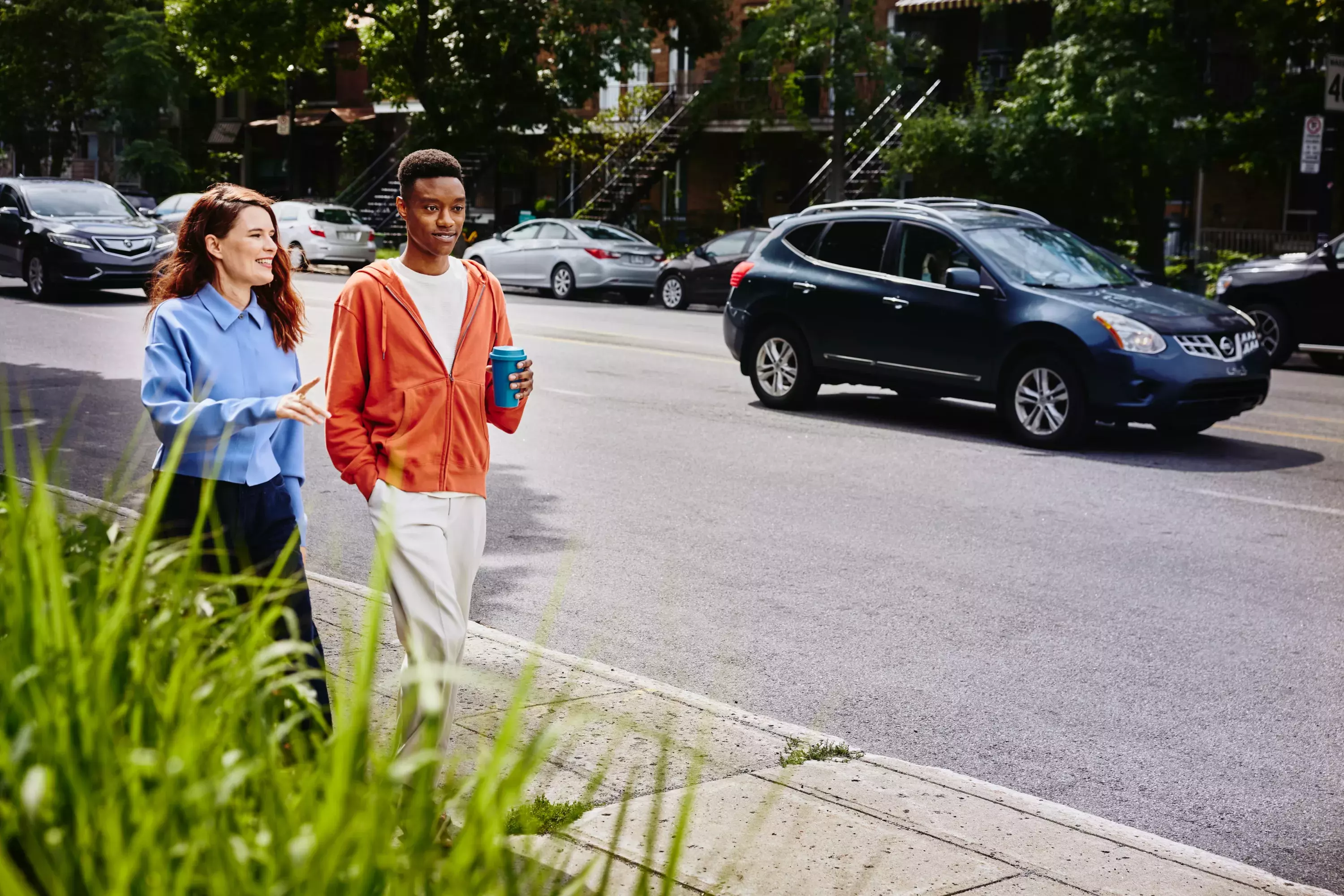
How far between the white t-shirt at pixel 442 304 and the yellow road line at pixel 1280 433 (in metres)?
9.67

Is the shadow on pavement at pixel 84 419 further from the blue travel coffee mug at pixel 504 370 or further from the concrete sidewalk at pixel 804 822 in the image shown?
the blue travel coffee mug at pixel 504 370

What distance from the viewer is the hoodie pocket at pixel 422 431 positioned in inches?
163

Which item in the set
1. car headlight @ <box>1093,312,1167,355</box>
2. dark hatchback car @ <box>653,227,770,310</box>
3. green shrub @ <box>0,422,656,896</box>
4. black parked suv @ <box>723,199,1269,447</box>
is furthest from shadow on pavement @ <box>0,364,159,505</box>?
dark hatchback car @ <box>653,227,770,310</box>

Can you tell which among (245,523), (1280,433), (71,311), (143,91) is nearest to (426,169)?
(245,523)

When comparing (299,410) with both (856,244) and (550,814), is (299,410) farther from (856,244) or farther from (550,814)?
(856,244)

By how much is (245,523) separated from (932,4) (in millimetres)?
34447

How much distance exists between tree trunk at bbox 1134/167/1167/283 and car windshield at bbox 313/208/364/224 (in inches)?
658

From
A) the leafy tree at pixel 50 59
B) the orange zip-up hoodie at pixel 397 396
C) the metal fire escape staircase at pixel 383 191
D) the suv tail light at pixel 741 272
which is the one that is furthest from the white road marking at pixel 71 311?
the leafy tree at pixel 50 59

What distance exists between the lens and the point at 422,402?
4.18 metres

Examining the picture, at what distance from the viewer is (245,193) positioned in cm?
424

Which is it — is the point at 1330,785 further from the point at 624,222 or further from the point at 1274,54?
the point at 624,222

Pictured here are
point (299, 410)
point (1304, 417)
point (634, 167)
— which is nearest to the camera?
point (299, 410)

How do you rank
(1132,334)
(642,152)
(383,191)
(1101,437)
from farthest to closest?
1. (383,191)
2. (642,152)
3. (1101,437)
4. (1132,334)

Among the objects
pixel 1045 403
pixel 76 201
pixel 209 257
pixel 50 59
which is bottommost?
pixel 1045 403
